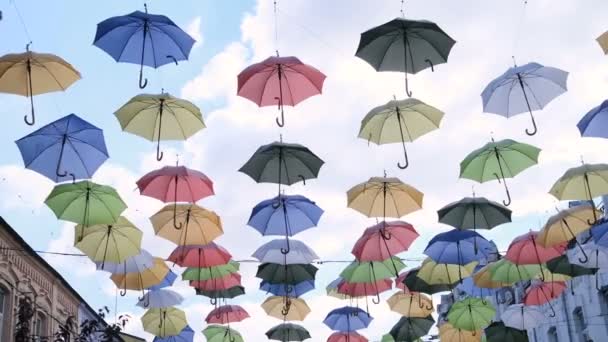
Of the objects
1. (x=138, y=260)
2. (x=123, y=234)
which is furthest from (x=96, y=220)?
(x=138, y=260)

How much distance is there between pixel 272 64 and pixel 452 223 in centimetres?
449

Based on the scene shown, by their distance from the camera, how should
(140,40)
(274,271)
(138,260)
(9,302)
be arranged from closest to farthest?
(140,40), (138,260), (274,271), (9,302)

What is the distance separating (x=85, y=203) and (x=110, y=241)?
1.35m

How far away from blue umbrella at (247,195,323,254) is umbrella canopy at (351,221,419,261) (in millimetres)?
1085

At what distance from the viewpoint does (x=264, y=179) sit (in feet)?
40.0

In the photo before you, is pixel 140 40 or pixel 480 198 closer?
pixel 140 40

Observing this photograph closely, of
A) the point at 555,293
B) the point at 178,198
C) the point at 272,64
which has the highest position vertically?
the point at 272,64

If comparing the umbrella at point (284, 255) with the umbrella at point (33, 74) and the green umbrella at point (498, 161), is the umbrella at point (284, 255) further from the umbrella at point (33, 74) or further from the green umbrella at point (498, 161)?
the umbrella at point (33, 74)

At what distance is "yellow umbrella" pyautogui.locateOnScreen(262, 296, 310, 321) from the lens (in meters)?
17.9

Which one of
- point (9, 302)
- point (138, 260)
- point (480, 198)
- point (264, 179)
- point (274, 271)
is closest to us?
point (264, 179)

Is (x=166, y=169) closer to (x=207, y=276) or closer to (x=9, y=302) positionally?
(x=207, y=276)

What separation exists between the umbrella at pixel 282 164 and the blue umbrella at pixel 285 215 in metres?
1.13

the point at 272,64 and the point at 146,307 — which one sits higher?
the point at 272,64

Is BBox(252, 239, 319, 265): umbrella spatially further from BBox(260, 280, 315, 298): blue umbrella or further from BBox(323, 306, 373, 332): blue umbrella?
BBox(323, 306, 373, 332): blue umbrella
